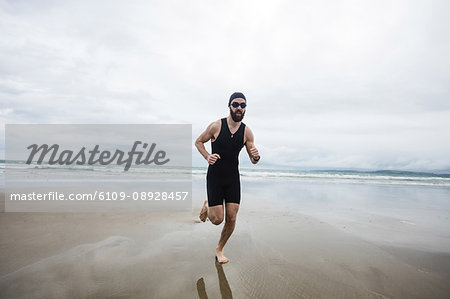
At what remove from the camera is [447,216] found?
766cm

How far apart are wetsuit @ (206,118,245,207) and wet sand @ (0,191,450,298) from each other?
1068 millimetres

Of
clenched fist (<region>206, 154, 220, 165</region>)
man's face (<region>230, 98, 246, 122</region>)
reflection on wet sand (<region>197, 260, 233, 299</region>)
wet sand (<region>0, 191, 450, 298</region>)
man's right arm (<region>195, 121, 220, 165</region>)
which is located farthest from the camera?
man's right arm (<region>195, 121, 220, 165</region>)

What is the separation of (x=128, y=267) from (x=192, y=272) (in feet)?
3.17

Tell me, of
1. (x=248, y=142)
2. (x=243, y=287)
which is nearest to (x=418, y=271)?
(x=243, y=287)

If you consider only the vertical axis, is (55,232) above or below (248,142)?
below

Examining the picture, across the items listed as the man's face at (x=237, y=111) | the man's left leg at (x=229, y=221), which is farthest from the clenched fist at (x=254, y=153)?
the man's left leg at (x=229, y=221)

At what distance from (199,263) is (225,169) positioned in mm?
1550

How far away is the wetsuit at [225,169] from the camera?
3.75 m

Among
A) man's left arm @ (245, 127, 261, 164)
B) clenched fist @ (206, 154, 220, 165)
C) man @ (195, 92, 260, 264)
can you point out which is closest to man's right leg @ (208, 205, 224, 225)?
man @ (195, 92, 260, 264)

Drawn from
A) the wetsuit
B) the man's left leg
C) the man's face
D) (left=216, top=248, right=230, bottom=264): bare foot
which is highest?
the man's face

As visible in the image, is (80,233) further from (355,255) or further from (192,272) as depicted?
(355,255)

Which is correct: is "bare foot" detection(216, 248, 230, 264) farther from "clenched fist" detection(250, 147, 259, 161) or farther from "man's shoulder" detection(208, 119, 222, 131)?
"man's shoulder" detection(208, 119, 222, 131)

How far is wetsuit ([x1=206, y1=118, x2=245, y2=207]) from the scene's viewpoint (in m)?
3.75

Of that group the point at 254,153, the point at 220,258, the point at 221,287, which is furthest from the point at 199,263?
the point at 254,153
